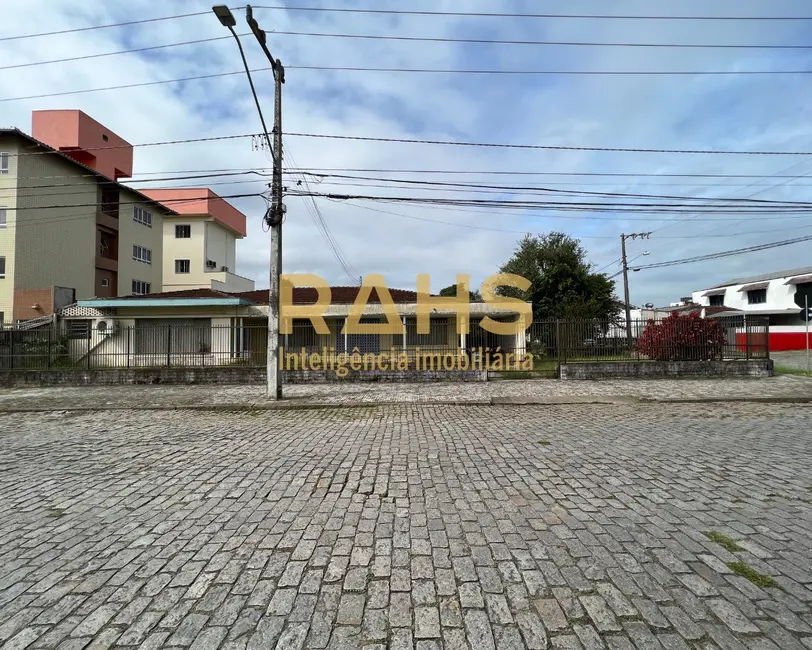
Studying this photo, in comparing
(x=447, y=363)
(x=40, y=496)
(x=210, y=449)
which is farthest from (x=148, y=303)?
(x=40, y=496)

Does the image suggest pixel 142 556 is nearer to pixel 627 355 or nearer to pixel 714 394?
pixel 714 394

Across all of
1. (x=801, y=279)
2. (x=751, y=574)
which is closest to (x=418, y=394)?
(x=751, y=574)

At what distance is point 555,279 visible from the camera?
2486 centimetres

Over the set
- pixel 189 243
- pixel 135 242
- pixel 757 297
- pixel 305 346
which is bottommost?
pixel 305 346

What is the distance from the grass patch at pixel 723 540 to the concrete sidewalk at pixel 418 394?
23.7 feet

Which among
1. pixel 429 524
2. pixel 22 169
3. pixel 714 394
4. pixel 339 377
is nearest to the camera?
pixel 429 524

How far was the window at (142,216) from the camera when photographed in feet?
103

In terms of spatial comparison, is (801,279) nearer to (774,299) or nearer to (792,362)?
(774,299)

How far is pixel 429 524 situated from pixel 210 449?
13.2ft

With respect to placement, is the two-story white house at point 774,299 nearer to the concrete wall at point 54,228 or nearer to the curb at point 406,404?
the curb at point 406,404

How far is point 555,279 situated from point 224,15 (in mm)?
20705

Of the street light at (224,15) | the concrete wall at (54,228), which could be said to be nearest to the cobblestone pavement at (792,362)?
the street light at (224,15)

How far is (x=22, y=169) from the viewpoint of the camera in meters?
23.0

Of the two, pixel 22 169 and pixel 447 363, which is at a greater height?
pixel 22 169
